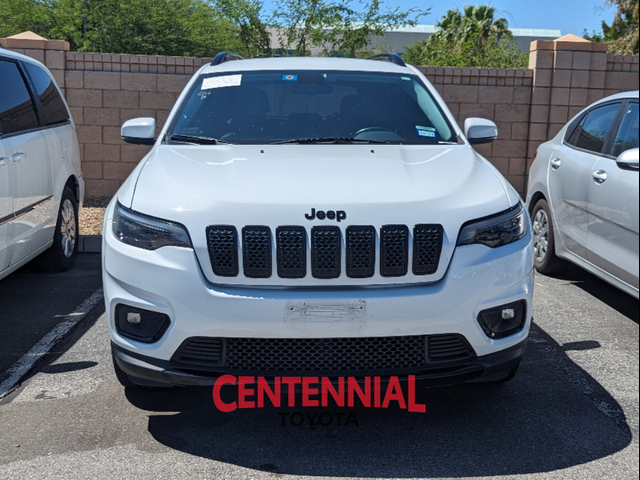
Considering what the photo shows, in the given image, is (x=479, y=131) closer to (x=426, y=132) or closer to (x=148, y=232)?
→ (x=426, y=132)

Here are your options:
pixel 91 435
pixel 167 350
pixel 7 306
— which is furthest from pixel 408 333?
pixel 7 306

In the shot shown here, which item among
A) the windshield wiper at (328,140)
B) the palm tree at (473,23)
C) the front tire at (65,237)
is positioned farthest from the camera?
A: the palm tree at (473,23)

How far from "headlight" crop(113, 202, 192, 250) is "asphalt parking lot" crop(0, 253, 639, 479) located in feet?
2.97

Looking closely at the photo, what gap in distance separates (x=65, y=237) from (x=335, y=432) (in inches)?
159

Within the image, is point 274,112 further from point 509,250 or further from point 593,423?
point 593,423

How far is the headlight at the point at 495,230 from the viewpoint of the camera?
11.1ft

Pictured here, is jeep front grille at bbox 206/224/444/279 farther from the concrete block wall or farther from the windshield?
the concrete block wall

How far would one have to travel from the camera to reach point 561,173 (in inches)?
238

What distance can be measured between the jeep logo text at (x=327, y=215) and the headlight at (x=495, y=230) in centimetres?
51

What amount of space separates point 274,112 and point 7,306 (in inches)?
104

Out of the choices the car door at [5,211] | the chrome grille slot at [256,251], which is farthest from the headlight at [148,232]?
the car door at [5,211]

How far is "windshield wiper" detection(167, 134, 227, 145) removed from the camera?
14.5 ft

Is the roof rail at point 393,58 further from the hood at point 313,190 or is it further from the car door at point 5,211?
the car door at point 5,211

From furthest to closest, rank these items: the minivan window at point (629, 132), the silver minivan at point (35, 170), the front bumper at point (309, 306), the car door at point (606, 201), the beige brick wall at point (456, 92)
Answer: the beige brick wall at point (456, 92), the silver minivan at point (35, 170), the car door at point (606, 201), the front bumper at point (309, 306), the minivan window at point (629, 132)
